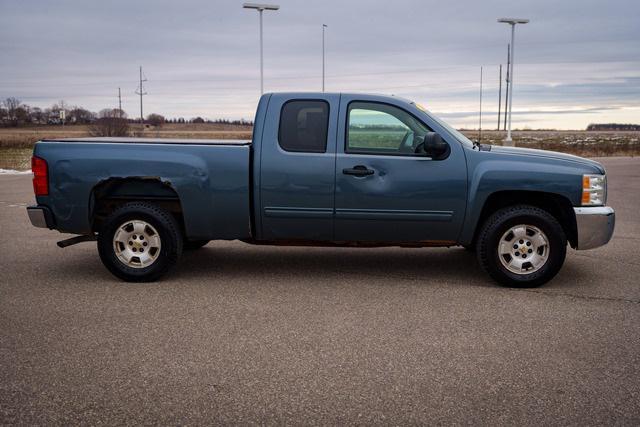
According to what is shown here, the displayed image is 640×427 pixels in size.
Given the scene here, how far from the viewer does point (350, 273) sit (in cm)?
727

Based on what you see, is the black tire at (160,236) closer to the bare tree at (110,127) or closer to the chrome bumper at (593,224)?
the chrome bumper at (593,224)

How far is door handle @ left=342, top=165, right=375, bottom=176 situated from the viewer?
21.4ft

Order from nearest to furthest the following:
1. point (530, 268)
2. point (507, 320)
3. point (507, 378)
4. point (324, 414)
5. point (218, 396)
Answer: point (324, 414), point (218, 396), point (507, 378), point (507, 320), point (530, 268)

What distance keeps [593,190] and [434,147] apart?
171 centimetres

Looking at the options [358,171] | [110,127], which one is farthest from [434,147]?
[110,127]

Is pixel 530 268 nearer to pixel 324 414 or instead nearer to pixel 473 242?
pixel 473 242

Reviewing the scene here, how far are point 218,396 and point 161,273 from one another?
123 inches

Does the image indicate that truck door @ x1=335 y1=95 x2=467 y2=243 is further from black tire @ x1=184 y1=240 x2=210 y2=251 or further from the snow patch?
the snow patch

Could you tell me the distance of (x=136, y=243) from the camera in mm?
6801

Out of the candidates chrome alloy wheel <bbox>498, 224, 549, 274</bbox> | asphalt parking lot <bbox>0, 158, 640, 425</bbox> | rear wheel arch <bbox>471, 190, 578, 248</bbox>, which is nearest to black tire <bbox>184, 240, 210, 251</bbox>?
asphalt parking lot <bbox>0, 158, 640, 425</bbox>

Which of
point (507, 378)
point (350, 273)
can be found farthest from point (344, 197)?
point (507, 378)

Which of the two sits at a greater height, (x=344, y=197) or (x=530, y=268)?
(x=344, y=197)

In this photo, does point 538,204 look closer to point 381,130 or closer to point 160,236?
point 381,130

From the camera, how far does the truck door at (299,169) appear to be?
6.59m
